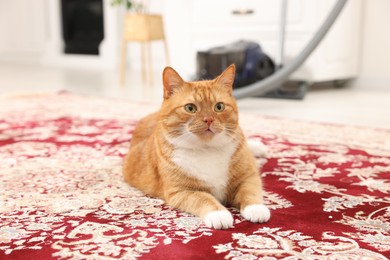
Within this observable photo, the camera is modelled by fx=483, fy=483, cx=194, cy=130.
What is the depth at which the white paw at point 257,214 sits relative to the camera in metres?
1.07

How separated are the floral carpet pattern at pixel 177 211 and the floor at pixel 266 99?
444mm

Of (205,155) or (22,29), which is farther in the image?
(22,29)

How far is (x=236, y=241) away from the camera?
98 cm

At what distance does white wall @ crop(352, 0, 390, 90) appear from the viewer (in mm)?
3557

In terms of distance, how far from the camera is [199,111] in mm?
1098

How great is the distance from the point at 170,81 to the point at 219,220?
0.34 m

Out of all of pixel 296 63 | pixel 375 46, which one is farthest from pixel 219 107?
pixel 375 46

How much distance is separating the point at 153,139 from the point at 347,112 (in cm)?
170

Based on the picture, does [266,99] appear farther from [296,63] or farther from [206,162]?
[206,162]

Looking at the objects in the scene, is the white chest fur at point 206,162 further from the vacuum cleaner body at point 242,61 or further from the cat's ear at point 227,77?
the vacuum cleaner body at point 242,61

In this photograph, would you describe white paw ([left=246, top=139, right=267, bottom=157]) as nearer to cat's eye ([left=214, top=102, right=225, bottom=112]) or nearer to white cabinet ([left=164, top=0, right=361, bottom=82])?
cat's eye ([left=214, top=102, right=225, bottom=112])

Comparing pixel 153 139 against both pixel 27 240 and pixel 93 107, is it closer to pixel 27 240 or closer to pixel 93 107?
pixel 27 240

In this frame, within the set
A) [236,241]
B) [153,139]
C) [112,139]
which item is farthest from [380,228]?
[112,139]

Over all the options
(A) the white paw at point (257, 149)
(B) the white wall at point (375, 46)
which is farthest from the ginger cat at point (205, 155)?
(B) the white wall at point (375, 46)
